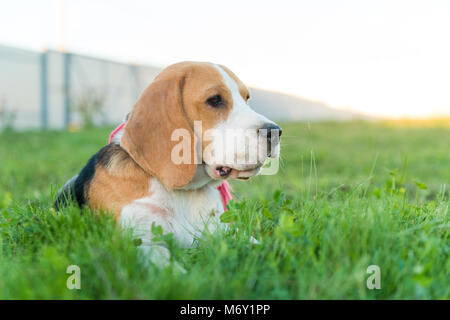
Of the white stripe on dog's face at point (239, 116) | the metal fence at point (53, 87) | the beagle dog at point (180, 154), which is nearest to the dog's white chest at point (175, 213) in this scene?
the beagle dog at point (180, 154)

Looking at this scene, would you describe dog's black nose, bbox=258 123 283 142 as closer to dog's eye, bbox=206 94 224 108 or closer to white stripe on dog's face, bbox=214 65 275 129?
white stripe on dog's face, bbox=214 65 275 129

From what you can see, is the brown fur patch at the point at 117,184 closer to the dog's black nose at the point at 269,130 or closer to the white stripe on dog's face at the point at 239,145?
the white stripe on dog's face at the point at 239,145

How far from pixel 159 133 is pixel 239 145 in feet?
1.78

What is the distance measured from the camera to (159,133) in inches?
109

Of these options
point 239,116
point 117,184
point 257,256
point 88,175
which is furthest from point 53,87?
point 257,256

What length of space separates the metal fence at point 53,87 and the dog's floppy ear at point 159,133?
45.3 feet

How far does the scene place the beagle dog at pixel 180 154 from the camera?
2693 mm

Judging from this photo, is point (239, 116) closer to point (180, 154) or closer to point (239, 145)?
point (239, 145)

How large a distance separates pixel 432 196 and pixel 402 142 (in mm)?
6532

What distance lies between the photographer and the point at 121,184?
277 cm

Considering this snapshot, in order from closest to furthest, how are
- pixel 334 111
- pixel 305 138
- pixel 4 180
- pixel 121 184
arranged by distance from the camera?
1. pixel 121 184
2. pixel 4 180
3. pixel 305 138
4. pixel 334 111

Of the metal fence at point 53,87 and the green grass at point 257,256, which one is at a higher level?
the metal fence at point 53,87

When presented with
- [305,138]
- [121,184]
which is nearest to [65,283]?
[121,184]

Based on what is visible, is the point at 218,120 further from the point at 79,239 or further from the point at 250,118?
the point at 79,239
